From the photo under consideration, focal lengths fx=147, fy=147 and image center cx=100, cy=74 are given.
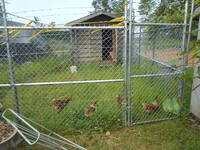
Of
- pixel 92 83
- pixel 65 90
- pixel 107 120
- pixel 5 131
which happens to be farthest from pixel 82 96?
pixel 5 131

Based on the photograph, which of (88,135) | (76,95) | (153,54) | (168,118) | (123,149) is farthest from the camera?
(153,54)

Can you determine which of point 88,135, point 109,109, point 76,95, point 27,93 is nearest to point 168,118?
point 109,109

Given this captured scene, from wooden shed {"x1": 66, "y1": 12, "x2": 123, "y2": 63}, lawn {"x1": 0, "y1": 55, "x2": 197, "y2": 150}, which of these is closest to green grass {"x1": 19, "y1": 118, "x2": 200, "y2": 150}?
lawn {"x1": 0, "y1": 55, "x2": 197, "y2": 150}

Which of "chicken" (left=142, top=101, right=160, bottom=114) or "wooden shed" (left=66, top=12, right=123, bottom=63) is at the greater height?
"wooden shed" (left=66, top=12, right=123, bottom=63)

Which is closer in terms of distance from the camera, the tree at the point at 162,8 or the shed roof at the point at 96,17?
the tree at the point at 162,8

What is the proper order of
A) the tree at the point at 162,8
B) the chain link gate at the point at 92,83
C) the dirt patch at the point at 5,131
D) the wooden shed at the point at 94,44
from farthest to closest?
the wooden shed at the point at 94,44, the tree at the point at 162,8, the chain link gate at the point at 92,83, the dirt patch at the point at 5,131

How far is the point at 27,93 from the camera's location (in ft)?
12.8

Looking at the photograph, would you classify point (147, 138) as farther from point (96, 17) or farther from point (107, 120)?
point (96, 17)

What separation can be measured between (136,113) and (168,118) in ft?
1.91

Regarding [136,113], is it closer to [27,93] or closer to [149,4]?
[149,4]

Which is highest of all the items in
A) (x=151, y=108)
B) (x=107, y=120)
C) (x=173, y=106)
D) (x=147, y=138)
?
(x=173, y=106)

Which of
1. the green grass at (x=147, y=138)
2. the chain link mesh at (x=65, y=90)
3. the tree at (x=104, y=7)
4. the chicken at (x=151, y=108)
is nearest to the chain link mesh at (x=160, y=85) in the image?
the chicken at (x=151, y=108)

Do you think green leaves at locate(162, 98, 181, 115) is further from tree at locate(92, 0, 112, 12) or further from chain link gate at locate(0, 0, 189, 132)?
tree at locate(92, 0, 112, 12)

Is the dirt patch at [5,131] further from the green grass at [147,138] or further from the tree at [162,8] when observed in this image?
the tree at [162,8]
